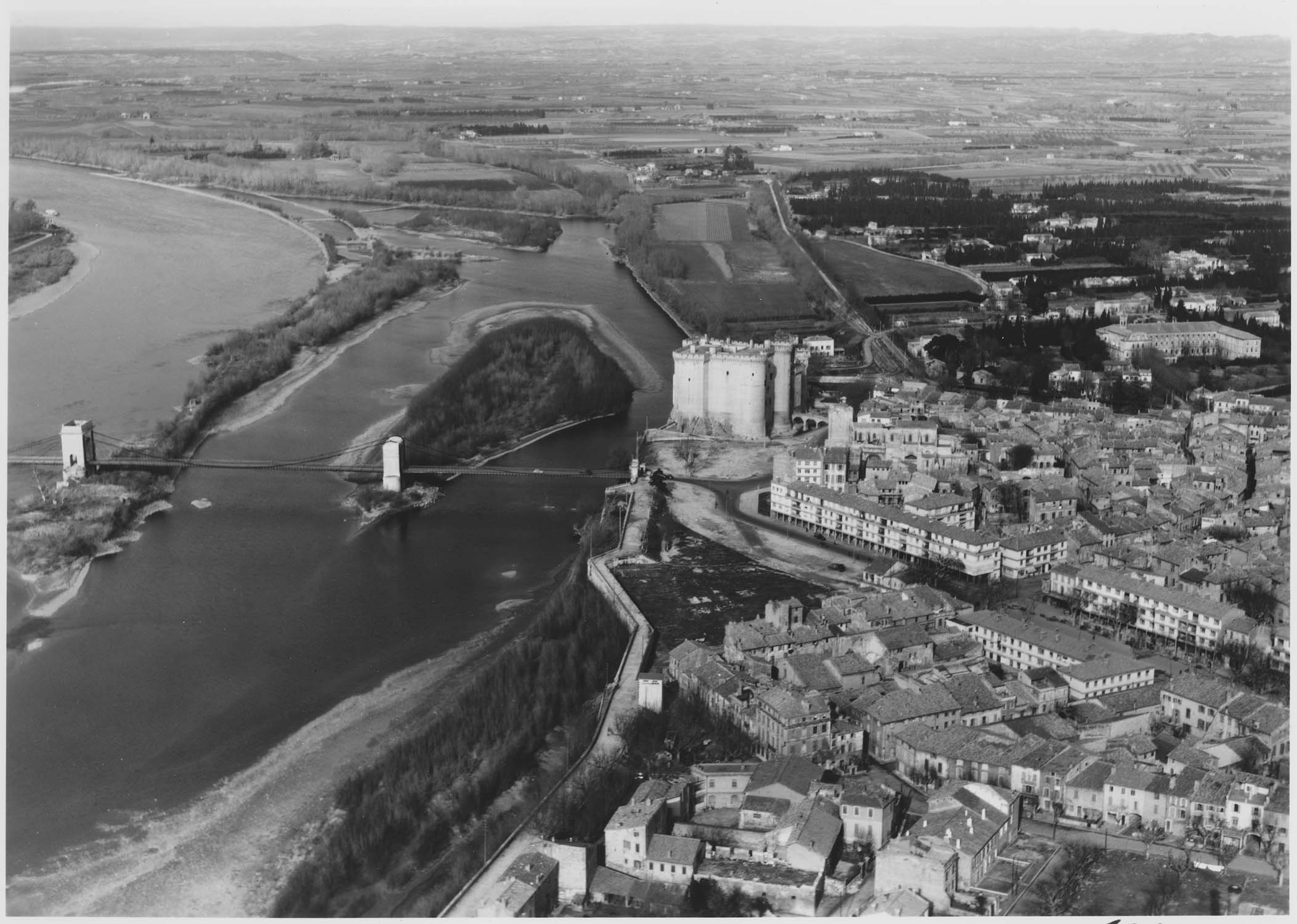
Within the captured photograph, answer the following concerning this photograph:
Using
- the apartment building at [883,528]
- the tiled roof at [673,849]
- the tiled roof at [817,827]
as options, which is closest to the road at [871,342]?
the apartment building at [883,528]

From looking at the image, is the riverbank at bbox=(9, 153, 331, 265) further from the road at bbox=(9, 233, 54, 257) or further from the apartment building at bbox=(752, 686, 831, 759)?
the apartment building at bbox=(752, 686, 831, 759)

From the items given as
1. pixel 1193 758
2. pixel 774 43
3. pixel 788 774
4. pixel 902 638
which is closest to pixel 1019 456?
pixel 902 638

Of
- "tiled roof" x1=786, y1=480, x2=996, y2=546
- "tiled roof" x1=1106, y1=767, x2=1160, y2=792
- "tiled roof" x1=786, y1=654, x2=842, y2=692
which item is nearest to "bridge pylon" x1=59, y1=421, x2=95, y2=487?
"tiled roof" x1=786, y1=480, x2=996, y2=546

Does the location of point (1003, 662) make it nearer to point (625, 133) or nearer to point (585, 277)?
point (585, 277)

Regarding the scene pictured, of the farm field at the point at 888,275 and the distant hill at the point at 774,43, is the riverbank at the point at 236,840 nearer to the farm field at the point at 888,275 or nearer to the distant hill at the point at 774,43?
→ the farm field at the point at 888,275

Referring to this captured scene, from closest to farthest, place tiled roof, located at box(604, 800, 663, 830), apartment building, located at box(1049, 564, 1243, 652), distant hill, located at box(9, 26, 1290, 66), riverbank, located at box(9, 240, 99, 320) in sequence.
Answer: tiled roof, located at box(604, 800, 663, 830)
apartment building, located at box(1049, 564, 1243, 652)
riverbank, located at box(9, 240, 99, 320)
distant hill, located at box(9, 26, 1290, 66)

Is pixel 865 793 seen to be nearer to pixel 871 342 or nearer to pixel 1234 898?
pixel 1234 898
